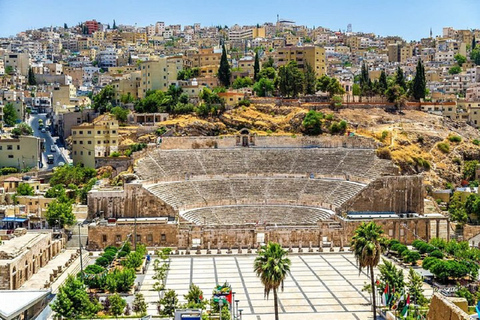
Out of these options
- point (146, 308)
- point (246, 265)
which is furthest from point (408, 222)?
point (146, 308)

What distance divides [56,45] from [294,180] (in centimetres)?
13565

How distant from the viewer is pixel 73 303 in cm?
3353

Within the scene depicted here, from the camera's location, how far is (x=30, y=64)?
5349 inches

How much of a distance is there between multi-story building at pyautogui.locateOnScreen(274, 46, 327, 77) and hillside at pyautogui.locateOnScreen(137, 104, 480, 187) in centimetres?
2152

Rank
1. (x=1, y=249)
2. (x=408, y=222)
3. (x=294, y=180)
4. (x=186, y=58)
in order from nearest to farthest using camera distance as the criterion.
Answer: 1. (x=1, y=249)
2. (x=408, y=222)
3. (x=294, y=180)
4. (x=186, y=58)

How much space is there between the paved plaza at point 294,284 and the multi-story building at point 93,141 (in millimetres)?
24210

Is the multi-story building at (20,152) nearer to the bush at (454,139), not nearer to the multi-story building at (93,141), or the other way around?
the multi-story building at (93,141)

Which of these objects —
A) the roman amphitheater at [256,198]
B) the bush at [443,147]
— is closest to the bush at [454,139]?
the bush at [443,147]

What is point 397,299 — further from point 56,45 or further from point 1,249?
point 56,45

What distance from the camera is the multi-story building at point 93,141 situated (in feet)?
242

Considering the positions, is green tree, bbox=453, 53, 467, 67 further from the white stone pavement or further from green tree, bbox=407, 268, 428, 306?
green tree, bbox=407, 268, 428, 306

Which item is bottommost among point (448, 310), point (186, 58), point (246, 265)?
point (246, 265)

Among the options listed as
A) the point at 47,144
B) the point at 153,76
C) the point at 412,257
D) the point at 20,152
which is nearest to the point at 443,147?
the point at 412,257

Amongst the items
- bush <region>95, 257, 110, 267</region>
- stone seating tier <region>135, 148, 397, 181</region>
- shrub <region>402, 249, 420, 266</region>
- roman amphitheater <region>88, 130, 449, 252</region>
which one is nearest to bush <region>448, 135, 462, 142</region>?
roman amphitheater <region>88, 130, 449, 252</region>
